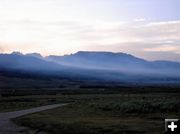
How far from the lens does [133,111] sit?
5338cm

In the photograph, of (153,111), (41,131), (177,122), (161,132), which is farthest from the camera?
(153,111)

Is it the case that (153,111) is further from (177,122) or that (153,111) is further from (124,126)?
(177,122)

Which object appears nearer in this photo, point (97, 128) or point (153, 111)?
point (97, 128)

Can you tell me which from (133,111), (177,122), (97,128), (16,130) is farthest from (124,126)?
(133,111)

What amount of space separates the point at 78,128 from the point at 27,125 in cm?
577

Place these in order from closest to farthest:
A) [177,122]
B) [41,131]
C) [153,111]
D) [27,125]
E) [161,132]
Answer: [177,122]
[161,132]
[41,131]
[27,125]
[153,111]

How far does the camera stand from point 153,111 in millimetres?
53250

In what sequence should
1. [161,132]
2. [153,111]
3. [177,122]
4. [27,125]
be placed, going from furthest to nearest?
[153,111] < [27,125] < [161,132] < [177,122]

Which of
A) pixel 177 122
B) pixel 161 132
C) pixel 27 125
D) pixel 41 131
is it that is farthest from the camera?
pixel 27 125

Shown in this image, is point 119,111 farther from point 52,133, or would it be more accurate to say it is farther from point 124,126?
point 52,133

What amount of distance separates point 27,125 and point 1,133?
5.76 metres

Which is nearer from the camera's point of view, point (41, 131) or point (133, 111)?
point (41, 131)

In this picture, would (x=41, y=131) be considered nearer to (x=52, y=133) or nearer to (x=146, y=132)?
(x=52, y=133)

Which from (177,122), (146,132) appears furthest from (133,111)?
(177,122)
